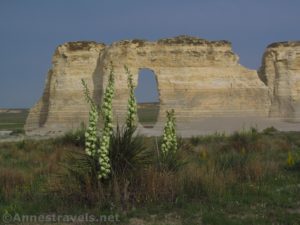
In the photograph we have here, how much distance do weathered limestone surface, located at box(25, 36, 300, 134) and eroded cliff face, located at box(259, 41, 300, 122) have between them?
2.75 ft

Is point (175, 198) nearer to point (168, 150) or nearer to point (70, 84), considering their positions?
point (168, 150)

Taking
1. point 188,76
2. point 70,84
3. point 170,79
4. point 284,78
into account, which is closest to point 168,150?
point 170,79

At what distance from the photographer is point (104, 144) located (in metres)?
6.96

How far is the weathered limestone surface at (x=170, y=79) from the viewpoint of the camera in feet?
110

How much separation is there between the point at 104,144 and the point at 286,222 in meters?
2.80

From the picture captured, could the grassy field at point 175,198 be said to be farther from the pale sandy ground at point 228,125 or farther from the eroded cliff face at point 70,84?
the eroded cliff face at point 70,84

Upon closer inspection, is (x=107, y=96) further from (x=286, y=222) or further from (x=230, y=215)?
(x=286, y=222)

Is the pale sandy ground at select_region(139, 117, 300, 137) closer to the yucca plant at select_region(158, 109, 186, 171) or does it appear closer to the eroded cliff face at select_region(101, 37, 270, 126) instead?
the eroded cliff face at select_region(101, 37, 270, 126)

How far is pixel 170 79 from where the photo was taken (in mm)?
33375

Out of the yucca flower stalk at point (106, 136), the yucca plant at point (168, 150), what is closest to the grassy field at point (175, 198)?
the yucca plant at point (168, 150)

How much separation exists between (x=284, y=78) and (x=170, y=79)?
32.3 ft

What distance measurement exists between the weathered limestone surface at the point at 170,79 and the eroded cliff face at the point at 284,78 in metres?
0.84

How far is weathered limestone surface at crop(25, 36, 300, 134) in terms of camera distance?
33406 mm

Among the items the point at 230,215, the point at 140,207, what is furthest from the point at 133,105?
the point at 230,215
